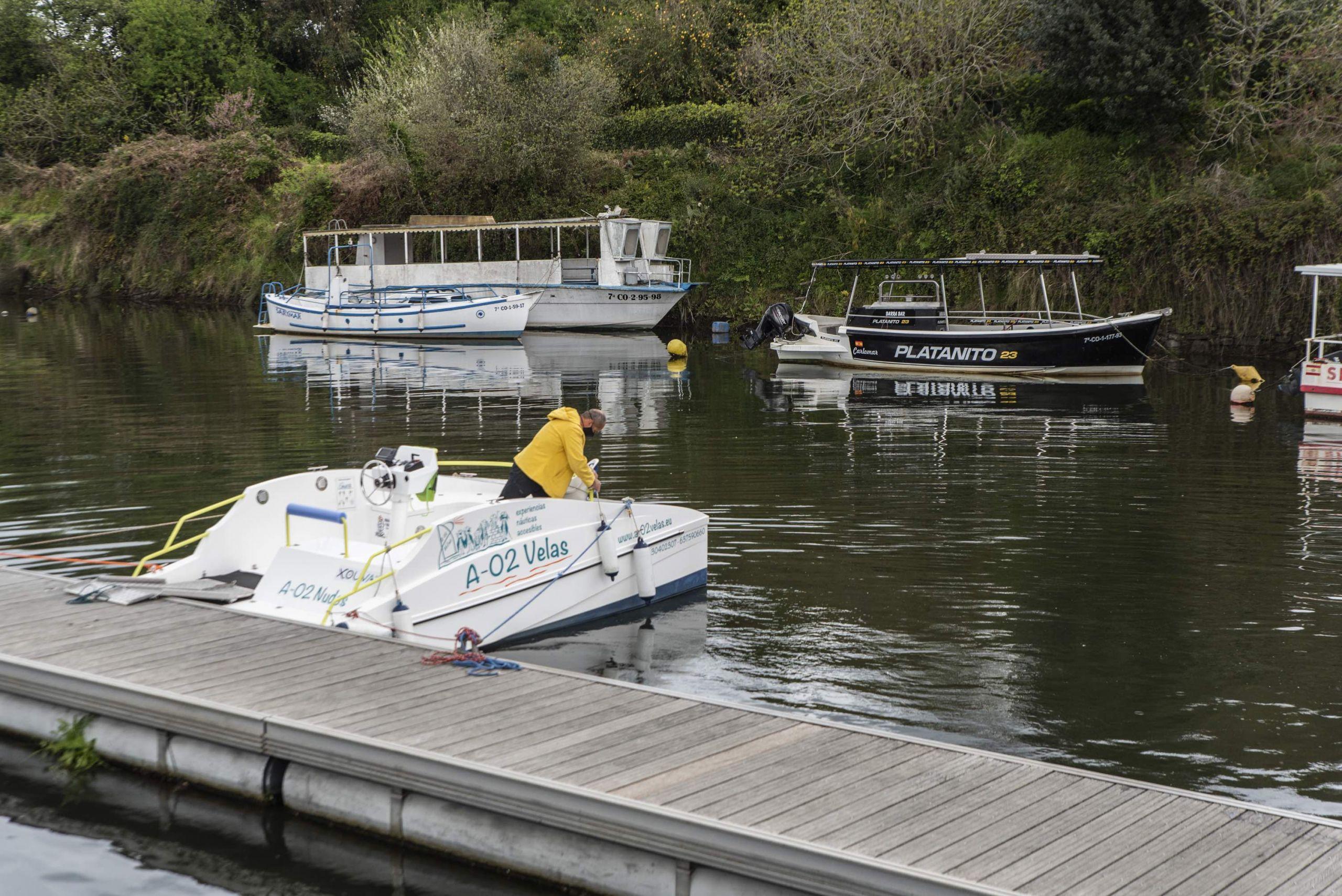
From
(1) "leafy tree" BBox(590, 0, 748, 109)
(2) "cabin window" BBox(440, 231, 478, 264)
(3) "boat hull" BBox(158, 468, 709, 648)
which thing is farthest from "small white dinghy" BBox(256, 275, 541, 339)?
(3) "boat hull" BBox(158, 468, 709, 648)

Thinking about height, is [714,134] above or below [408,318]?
above

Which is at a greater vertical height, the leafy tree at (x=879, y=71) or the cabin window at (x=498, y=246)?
the leafy tree at (x=879, y=71)

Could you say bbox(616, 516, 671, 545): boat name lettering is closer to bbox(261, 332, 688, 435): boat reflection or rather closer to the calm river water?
the calm river water

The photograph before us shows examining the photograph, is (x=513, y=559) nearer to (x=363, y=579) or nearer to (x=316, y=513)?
(x=363, y=579)

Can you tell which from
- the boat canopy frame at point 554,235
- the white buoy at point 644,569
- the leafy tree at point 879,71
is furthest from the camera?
the boat canopy frame at point 554,235

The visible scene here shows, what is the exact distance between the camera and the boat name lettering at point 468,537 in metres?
9.47

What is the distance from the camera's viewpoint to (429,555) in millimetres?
9367

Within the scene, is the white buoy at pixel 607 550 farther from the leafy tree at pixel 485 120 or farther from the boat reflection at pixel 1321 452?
the leafy tree at pixel 485 120

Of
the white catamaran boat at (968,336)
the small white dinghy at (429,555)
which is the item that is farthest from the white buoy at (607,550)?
the white catamaran boat at (968,336)

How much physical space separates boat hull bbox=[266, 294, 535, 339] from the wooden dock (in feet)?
98.4

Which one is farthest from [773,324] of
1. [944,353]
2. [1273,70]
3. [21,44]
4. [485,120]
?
[21,44]

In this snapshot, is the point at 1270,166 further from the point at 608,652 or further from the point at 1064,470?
the point at 608,652

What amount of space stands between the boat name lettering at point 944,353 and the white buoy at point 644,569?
1943 centimetres

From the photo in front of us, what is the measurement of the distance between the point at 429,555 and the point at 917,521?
6.61 metres
